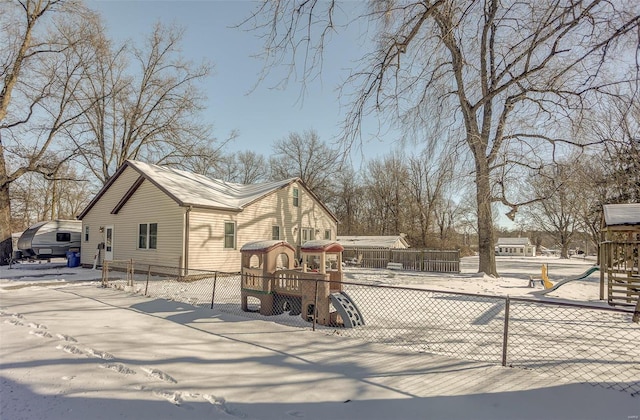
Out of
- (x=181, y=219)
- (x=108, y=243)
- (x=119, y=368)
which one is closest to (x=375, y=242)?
(x=181, y=219)

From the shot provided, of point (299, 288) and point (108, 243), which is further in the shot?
point (108, 243)

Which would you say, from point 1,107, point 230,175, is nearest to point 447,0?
point 1,107

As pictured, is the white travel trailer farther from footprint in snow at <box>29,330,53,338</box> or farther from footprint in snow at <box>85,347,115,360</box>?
footprint in snow at <box>85,347,115,360</box>

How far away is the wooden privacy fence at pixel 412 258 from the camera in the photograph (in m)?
20.9

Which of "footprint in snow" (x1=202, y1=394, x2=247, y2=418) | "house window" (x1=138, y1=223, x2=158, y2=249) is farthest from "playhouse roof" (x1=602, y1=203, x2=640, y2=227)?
"house window" (x1=138, y1=223, x2=158, y2=249)

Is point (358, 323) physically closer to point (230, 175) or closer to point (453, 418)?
point (453, 418)

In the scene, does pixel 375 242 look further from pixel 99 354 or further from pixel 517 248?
pixel 517 248

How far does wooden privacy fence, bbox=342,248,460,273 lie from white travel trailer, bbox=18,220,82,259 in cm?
1907

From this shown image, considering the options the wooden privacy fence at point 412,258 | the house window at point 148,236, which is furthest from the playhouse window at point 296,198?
the house window at point 148,236

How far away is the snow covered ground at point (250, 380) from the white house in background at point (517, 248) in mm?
75140

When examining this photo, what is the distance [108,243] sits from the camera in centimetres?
1730

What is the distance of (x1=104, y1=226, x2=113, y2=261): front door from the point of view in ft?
56.1

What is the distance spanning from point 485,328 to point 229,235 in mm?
11824

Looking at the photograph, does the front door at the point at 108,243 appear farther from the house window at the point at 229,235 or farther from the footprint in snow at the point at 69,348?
the footprint in snow at the point at 69,348
